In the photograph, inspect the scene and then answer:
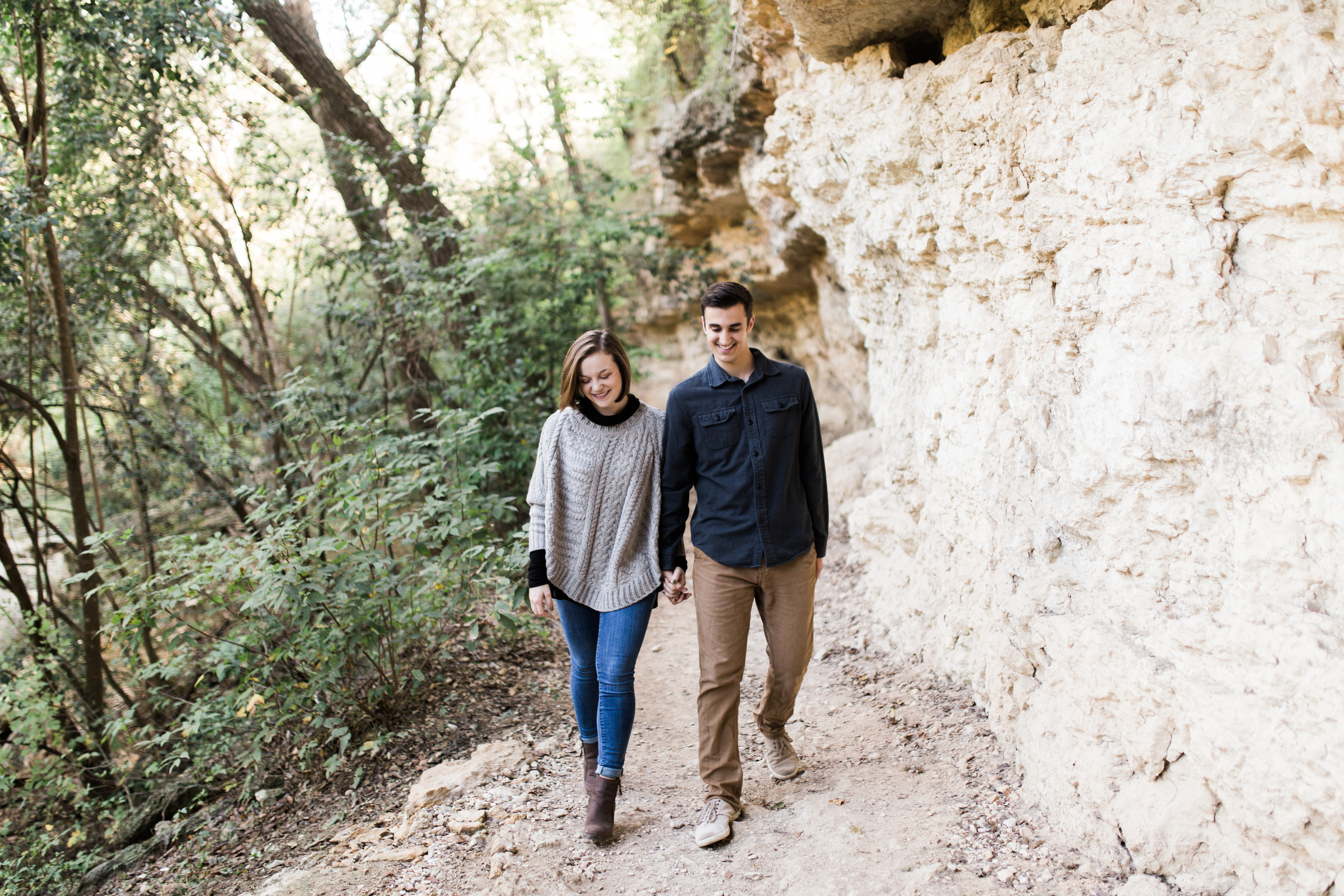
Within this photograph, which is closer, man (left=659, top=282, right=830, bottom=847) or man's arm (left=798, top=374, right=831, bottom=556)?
man (left=659, top=282, right=830, bottom=847)

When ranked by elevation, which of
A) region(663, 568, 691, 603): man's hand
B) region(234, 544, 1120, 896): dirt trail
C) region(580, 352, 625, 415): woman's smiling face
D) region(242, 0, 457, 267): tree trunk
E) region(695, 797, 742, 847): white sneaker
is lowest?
region(234, 544, 1120, 896): dirt trail

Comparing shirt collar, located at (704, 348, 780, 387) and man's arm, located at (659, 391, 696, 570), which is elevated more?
shirt collar, located at (704, 348, 780, 387)

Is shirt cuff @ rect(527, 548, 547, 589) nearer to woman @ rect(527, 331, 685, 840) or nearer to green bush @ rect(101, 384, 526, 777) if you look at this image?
woman @ rect(527, 331, 685, 840)

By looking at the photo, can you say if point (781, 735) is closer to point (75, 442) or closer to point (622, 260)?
point (75, 442)

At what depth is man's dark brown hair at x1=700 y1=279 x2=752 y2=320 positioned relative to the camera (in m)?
2.69

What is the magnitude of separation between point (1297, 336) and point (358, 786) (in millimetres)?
4015

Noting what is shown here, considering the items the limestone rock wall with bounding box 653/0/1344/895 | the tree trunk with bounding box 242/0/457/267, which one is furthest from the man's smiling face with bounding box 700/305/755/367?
the tree trunk with bounding box 242/0/457/267

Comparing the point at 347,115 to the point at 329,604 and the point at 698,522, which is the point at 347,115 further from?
the point at 698,522

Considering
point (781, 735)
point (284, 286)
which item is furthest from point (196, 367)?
point (781, 735)

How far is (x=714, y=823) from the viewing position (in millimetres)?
2711

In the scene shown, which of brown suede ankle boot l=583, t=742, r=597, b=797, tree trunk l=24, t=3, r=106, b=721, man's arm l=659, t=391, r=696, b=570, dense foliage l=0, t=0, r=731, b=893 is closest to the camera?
man's arm l=659, t=391, r=696, b=570

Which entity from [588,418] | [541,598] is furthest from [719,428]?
[541,598]

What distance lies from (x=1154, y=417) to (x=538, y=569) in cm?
Answer: 208

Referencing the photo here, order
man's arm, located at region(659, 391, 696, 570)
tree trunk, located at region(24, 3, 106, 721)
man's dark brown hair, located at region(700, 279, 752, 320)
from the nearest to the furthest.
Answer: man's dark brown hair, located at region(700, 279, 752, 320), man's arm, located at region(659, 391, 696, 570), tree trunk, located at region(24, 3, 106, 721)
